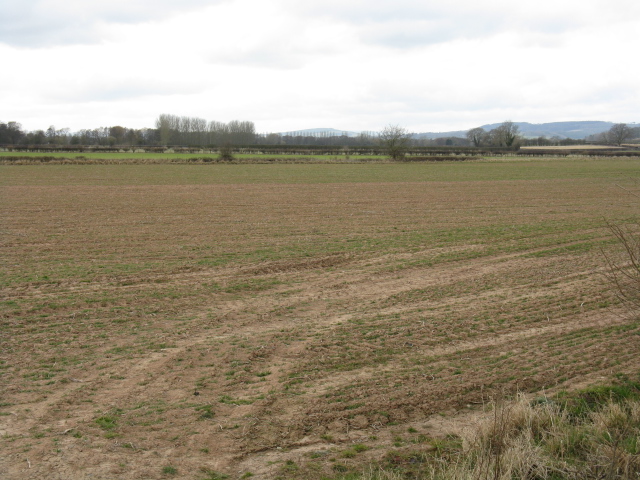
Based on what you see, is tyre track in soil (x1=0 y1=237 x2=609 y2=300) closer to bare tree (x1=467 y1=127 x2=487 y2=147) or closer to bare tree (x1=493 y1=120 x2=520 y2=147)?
bare tree (x1=493 y1=120 x2=520 y2=147)

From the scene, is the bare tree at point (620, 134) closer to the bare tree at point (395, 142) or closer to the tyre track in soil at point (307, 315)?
the bare tree at point (395, 142)

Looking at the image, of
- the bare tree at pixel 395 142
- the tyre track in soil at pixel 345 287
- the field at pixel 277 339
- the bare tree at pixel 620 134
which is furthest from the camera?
the bare tree at pixel 620 134

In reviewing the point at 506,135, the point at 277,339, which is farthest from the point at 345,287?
the point at 506,135

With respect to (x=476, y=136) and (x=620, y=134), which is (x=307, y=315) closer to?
(x=476, y=136)

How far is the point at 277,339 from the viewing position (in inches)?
340

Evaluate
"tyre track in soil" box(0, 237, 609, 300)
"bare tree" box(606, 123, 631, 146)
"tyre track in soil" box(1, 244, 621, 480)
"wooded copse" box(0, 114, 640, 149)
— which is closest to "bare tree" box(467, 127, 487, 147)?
"wooded copse" box(0, 114, 640, 149)

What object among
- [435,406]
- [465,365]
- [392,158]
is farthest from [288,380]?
[392,158]

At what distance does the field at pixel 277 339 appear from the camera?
18.5 feet

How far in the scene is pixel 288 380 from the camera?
7133 mm

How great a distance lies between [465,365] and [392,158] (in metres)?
73.3

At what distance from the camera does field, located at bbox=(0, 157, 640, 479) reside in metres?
5.65

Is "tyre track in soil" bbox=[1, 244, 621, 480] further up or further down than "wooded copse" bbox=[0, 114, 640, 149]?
further down

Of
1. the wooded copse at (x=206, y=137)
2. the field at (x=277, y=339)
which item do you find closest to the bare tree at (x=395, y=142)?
the wooded copse at (x=206, y=137)

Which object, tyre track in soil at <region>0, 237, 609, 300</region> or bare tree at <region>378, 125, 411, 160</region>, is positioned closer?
tyre track in soil at <region>0, 237, 609, 300</region>
